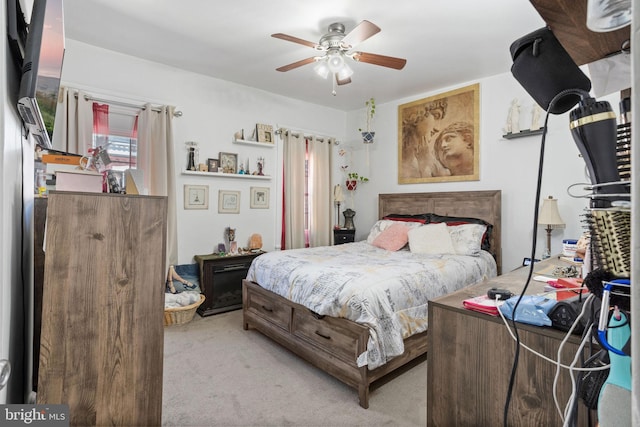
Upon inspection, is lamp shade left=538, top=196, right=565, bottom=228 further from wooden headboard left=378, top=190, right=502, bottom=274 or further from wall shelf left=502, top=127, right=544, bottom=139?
wall shelf left=502, top=127, right=544, bottom=139

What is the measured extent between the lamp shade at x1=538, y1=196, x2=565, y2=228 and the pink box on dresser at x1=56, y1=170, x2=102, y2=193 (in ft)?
11.3

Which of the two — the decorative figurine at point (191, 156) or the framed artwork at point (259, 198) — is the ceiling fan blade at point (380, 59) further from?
the framed artwork at point (259, 198)

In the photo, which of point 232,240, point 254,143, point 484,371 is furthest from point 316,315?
point 254,143

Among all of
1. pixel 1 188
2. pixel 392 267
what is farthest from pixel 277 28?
pixel 1 188

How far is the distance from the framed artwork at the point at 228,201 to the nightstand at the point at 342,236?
1552 mm

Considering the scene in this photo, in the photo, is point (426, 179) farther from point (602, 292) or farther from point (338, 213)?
point (602, 292)

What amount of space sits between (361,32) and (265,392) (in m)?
2.57

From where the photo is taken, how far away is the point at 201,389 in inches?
84.0

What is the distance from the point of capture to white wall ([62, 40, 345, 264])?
3203 mm

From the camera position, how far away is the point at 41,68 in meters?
1.07

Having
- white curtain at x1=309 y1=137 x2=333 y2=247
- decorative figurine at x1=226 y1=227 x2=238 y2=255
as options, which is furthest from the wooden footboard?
white curtain at x1=309 y1=137 x2=333 y2=247

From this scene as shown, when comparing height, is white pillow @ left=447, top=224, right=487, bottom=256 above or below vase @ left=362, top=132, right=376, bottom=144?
below

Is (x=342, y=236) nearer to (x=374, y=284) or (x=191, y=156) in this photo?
(x=191, y=156)

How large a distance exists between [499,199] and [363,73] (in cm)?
210
